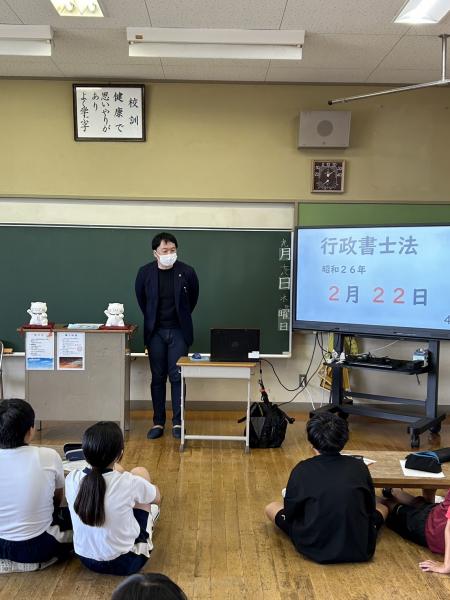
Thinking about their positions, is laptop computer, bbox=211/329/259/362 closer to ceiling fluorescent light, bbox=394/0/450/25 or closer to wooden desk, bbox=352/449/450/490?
wooden desk, bbox=352/449/450/490

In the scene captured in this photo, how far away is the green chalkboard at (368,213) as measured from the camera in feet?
17.4

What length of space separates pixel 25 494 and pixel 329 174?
12.9ft

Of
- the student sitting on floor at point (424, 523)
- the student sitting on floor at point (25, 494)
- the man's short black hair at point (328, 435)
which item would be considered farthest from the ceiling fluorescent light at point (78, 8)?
the student sitting on floor at point (424, 523)

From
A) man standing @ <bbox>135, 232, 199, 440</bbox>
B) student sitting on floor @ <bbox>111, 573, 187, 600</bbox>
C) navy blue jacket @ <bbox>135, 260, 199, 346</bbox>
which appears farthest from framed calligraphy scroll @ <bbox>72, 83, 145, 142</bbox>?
student sitting on floor @ <bbox>111, 573, 187, 600</bbox>

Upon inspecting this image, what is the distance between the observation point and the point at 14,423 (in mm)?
2441

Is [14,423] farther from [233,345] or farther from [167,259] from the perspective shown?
[167,259]

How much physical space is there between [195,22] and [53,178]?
6.58 ft

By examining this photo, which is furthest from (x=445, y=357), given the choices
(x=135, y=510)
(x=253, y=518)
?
(x=135, y=510)

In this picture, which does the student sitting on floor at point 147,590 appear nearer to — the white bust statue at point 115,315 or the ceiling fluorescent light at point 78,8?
the ceiling fluorescent light at point 78,8

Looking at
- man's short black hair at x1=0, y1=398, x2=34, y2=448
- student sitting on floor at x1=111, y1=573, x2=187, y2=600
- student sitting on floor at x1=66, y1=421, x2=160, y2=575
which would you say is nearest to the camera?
student sitting on floor at x1=111, y1=573, x2=187, y2=600

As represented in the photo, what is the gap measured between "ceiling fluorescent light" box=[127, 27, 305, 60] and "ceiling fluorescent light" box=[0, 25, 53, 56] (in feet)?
2.02

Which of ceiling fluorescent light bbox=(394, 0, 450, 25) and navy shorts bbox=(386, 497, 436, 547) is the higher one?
ceiling fluorescent light bbox=(394, 0, 450, 25)

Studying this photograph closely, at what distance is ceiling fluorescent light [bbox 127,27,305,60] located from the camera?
4047mm

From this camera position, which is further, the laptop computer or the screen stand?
the screen stand
